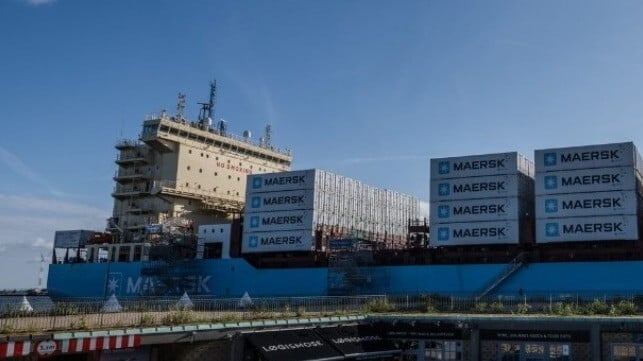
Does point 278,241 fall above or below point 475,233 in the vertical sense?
below

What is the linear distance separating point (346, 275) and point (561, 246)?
1801 centimetres

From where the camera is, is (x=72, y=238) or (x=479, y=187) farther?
(x=72, y=238)

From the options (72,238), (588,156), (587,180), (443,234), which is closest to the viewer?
(587,180)

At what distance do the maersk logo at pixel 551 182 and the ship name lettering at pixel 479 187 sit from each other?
3.44m

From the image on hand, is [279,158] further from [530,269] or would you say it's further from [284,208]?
[530,269]

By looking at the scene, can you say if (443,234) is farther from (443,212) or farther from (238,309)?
(238,309)

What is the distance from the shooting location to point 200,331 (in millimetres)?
21109

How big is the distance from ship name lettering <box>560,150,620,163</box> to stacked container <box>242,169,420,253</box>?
22112mm

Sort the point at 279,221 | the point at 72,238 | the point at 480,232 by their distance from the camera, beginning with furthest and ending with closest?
the point at 72,238 → the point at 279,221 → the point at 480,232

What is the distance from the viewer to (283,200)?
5941 cm

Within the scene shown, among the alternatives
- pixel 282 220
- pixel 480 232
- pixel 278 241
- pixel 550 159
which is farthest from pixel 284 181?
pixel 550 159

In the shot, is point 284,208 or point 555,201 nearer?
point 555,201

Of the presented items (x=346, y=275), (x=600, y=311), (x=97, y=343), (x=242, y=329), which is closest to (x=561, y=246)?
(x=346, y=275)

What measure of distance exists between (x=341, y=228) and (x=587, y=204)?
2371 cm
